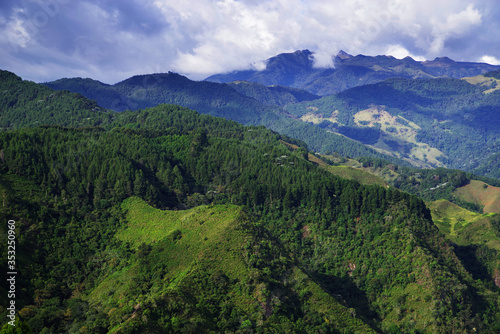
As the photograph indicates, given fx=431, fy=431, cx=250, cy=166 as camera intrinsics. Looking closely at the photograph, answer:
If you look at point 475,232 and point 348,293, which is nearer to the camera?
point 348,293

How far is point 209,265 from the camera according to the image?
98.8m

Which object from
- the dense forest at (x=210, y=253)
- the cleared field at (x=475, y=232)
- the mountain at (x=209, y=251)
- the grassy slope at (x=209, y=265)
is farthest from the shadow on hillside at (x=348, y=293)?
the cleared field at (x=475, y=232)

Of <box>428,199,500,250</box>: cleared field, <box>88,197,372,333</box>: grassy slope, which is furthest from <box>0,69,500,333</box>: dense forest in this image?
<box>428,199,500,250</box>: cleared field

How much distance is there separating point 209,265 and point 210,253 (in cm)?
406

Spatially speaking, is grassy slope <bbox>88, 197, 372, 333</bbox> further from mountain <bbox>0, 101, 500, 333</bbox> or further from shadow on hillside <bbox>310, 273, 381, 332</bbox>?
shadow on hillside <bbox>310, 273, 381, 332</bbox>

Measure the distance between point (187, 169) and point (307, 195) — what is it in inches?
2299

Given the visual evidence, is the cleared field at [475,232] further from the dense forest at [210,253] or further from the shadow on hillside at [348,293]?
the shadow on hillside at [348,293]

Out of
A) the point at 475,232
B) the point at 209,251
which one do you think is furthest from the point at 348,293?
the point at 475,232

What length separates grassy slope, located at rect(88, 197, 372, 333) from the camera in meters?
93.7

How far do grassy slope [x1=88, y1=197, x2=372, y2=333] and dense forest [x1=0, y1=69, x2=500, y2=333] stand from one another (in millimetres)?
359

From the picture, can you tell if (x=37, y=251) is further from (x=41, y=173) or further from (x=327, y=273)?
(x=327, y=273)

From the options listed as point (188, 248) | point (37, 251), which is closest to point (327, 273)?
point (188, 248)

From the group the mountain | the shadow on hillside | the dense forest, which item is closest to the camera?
the dense forest

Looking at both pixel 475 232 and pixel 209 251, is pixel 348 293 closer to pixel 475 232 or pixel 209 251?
pixel 209 251
